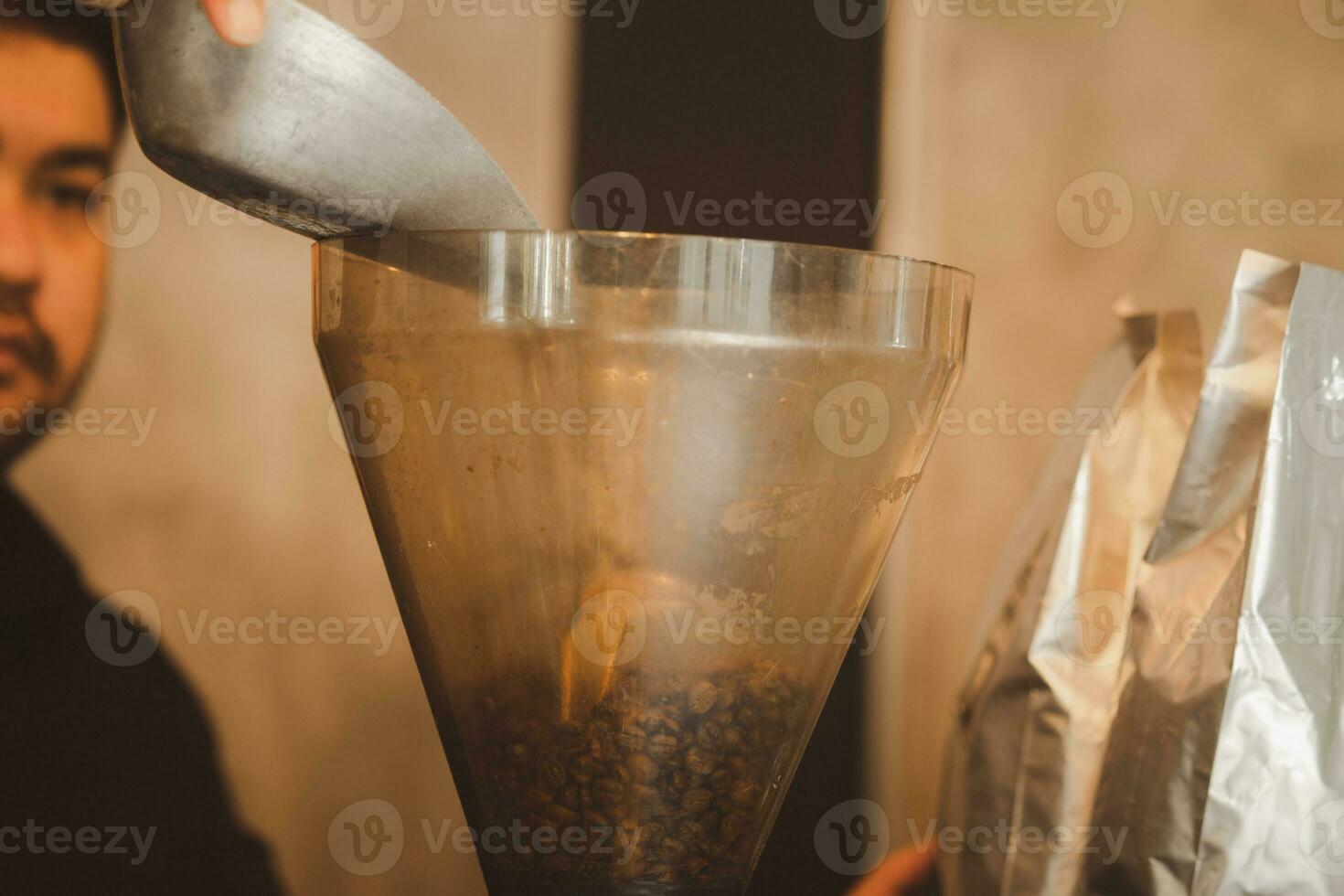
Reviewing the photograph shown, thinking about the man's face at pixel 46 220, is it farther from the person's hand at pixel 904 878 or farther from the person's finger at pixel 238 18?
the person's hand at pixel 904 878

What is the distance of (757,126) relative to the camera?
978mm

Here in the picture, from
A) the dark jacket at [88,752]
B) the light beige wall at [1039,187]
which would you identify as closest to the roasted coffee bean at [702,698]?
the dark jacket at [88,752]

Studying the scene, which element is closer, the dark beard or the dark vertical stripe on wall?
the dark beard

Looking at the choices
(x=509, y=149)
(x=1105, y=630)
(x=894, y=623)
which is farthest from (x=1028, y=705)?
(x=509, y=149)

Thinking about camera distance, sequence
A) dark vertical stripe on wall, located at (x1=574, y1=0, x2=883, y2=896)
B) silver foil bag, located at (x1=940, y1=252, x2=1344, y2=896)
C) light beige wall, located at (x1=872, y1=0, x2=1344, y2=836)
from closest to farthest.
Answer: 1. silver foil bag, located at (x1=940, y1=252, x2=1344, y2=896)
2. light beige wall, located at (x1=872, y1=0, x2=1344, y2=836)
3. dark vertical stripe on wall, located at (x1=574, y1=0, x2=883, y2=896)

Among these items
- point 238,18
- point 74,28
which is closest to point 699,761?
point 238,18

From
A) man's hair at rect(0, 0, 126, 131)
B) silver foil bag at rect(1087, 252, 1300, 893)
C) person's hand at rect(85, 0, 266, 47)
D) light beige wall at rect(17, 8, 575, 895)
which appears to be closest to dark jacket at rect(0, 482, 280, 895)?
light beige wall at rect(17, 8, 575, 895)

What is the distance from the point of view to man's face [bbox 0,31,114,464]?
0.61m

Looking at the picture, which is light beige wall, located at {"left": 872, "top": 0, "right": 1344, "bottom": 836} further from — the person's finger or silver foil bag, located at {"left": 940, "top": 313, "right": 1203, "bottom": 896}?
the person's finger

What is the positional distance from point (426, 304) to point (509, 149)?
0.51 m

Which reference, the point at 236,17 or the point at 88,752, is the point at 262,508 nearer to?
the point at 88,752

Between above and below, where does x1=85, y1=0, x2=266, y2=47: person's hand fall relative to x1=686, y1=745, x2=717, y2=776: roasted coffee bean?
above

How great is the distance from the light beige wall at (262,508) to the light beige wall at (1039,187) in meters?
0.40

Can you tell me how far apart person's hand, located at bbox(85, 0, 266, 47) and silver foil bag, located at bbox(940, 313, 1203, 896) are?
436 mm
